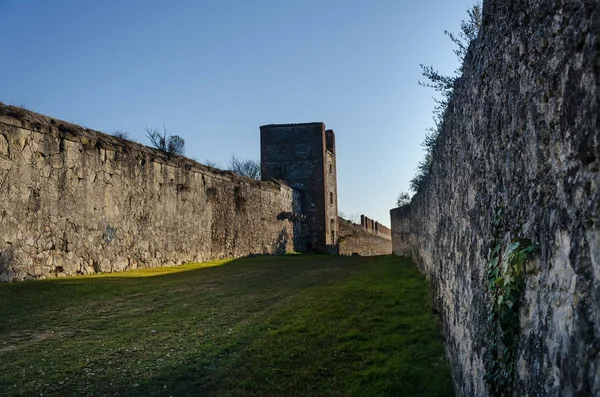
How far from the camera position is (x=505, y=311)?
199cm

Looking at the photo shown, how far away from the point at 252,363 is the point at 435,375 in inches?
61.6

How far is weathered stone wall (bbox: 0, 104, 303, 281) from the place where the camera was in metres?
9.26

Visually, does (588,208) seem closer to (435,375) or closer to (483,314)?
(483,314)

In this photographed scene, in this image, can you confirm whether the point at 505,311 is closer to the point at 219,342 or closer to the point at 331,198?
the point at 219,342

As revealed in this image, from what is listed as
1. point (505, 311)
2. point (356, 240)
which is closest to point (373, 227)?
point (356, 240)

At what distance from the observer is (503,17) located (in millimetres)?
2365

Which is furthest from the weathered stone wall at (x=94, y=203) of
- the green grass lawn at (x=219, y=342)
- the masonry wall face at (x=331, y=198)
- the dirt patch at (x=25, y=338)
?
the masonry wall face at (x=331, y=198)

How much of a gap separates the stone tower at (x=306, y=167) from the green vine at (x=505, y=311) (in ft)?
90.0

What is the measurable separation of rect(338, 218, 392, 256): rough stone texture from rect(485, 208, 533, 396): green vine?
101 ft

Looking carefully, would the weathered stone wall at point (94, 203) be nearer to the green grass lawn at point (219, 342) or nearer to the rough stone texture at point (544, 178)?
the green grass lawn at point (219, 342)

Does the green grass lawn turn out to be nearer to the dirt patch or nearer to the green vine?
the dirt patch

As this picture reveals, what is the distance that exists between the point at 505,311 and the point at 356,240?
34.5 metres

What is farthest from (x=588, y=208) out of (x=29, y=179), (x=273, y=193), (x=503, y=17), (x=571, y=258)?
(x=273, y=193)

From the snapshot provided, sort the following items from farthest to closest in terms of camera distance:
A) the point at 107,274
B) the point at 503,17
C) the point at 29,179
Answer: the point at 107,274 < the point at 29,179 < the point at 503,17
